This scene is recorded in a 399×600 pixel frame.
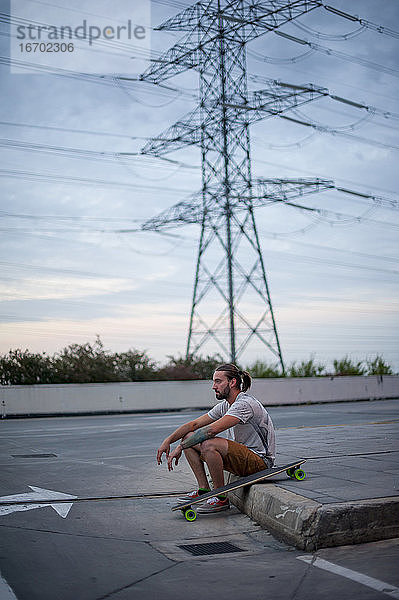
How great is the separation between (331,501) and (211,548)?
1188 mm

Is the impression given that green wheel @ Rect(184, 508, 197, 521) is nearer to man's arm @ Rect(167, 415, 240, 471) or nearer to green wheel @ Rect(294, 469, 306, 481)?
man's arm @ Rect(167, 415, 240, 471)

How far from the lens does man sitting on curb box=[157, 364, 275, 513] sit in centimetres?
712

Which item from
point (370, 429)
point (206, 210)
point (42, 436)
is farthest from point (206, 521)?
point (206, 210)

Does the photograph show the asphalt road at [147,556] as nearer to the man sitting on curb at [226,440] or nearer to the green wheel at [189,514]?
the green wheel at [189,514]

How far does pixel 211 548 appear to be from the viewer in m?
5.98

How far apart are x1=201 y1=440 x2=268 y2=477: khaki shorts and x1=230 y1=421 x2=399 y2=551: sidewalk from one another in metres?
0.19

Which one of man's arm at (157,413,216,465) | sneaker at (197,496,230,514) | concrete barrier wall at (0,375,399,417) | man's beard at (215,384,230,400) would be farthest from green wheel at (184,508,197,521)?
concrete barrier wall at (0,375,399,417)

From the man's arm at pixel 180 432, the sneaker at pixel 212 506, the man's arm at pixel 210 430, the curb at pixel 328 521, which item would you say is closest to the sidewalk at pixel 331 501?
the curb at pixel 328 521

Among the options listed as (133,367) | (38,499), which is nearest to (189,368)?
(133,367)

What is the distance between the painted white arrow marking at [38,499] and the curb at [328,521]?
7.51ft

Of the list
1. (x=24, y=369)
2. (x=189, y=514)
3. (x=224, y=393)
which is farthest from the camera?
(x=24, y=369)

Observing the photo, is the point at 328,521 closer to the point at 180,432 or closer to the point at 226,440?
the point at 226,440

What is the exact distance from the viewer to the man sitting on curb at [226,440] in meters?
7.12

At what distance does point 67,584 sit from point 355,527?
2584 mm
